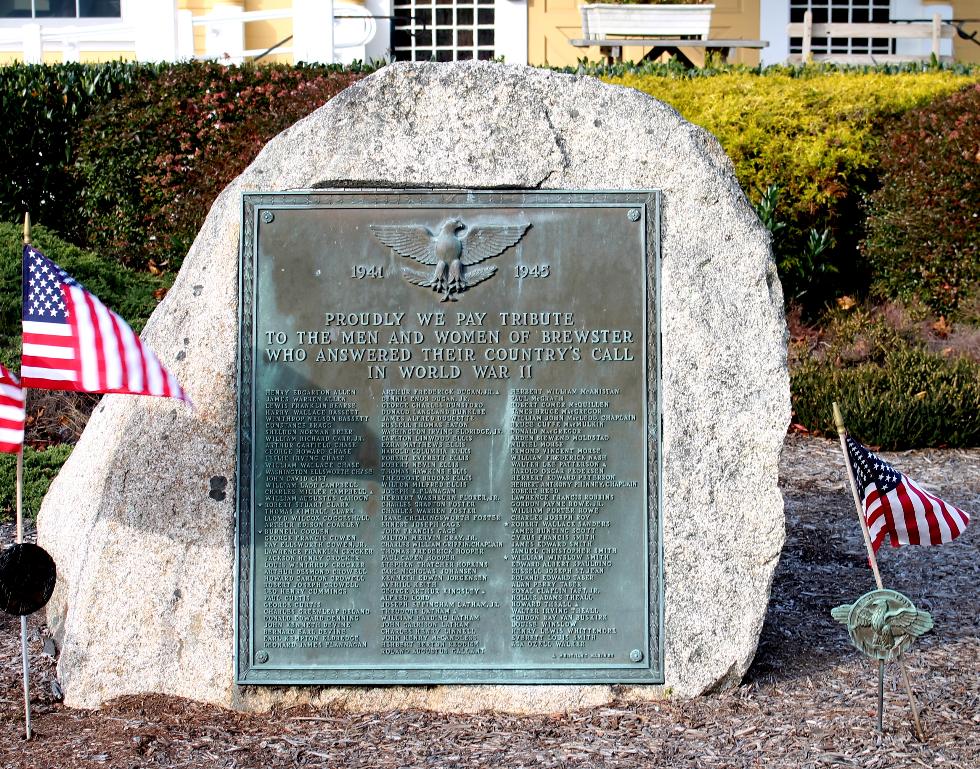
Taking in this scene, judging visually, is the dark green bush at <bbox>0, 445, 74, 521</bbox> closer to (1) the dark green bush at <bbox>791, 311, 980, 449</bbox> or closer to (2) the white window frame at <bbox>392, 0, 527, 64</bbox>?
(1) the dark green bush at <bbox>791, 311, 980, 449</bbox>

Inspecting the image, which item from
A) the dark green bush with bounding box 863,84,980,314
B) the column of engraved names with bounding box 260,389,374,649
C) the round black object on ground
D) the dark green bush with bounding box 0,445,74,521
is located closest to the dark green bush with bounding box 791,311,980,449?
the dark green bush with bounding box 863,84,980,314

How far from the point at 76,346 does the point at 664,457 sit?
200cm

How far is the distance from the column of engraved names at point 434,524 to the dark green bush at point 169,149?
19.2 ft

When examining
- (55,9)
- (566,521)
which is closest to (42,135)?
(55,9)

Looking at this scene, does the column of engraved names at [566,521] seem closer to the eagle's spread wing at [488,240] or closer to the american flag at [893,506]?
the eagle's spread wing at [488,240]

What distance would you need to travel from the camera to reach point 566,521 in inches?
164

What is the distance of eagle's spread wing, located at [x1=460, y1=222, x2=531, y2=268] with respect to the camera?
4.16 meters

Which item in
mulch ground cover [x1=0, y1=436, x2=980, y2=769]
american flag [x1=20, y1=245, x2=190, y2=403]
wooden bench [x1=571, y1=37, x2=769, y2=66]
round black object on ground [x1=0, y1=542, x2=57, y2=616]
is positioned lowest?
mulch ground cover [x1=0, y1=436, x2=980, y2=769]

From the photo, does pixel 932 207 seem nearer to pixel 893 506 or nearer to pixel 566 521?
pixel 893 506

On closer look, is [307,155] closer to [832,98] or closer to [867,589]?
[867,589]

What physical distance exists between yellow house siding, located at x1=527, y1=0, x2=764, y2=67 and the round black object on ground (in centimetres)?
1196

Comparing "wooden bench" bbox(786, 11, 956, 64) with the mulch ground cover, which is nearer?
the mulch ground cover

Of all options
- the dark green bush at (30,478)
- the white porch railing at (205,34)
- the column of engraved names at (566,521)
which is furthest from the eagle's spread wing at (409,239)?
the white porch railing at (205,34)

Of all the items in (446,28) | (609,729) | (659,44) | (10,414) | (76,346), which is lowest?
(609,729)
